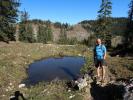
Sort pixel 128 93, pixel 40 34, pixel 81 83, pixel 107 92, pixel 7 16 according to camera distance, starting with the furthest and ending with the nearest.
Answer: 1. pixel 40 34
2. pixel 7 16
3. pixel 81 83
4. pixel 107 92
5. pixel 128 93

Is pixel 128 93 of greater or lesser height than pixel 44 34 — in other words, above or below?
below

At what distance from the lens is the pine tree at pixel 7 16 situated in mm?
53594

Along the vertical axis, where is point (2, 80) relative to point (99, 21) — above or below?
below

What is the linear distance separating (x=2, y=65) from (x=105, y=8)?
154ft

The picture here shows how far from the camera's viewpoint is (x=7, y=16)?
56.2 m

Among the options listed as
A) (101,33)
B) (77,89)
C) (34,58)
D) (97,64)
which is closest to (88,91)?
(77,89)

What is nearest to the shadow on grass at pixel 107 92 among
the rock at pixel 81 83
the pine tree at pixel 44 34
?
the rock at pixel 81 83

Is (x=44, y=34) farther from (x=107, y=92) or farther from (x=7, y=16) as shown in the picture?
(x=107, y=92)

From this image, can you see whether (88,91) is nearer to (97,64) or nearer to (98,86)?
(98,86)

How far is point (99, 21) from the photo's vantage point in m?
72.5

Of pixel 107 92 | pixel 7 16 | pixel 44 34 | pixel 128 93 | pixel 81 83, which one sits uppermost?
pixel 7 16

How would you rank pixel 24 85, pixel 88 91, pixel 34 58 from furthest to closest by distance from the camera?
pixel 34 58 → pixel 24 85 → pixel 88 91

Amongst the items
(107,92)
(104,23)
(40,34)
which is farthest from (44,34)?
(107,92)

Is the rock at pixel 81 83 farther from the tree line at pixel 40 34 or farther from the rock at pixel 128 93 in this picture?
the tree line at pixel 40 34
